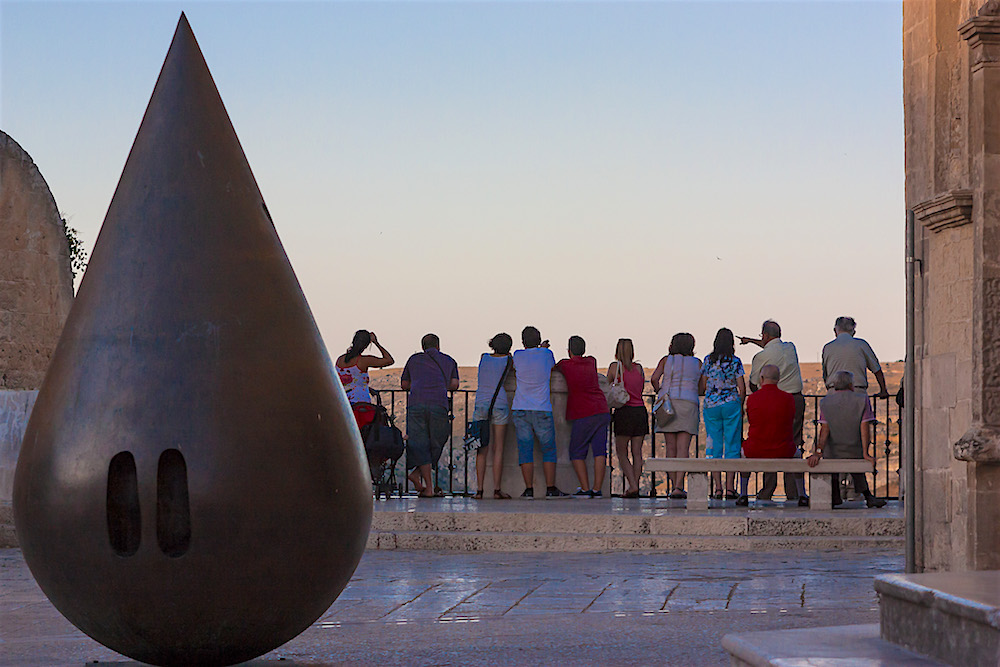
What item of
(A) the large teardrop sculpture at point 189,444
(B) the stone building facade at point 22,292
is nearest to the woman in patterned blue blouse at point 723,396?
(B) the stone building facade at point 22,292

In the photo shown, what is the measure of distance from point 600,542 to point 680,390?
297 cm

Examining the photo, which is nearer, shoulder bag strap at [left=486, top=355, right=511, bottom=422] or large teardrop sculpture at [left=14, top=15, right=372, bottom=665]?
large teardrop sculpture at [left=14, top=15, right=372, bottom=665]

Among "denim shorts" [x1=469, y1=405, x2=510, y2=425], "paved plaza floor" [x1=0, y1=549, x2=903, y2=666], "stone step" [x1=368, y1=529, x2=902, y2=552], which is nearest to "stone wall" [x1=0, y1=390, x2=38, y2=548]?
"paved plaza floor" [x1=0, y1=549, x2=903, y2=666]

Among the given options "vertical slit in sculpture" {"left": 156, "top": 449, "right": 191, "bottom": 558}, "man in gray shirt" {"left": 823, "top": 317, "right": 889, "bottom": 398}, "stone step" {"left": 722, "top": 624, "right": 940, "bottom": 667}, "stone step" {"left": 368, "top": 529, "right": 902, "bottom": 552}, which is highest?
"man in gray shirt" {"left": 823, "top": 317, "right": 889, "bottom": 398}

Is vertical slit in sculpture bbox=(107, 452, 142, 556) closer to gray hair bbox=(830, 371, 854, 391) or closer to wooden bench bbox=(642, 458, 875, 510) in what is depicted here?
wooden bench bbox=(642, 458, 875, 510)

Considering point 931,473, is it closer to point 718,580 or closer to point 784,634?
point 718,580

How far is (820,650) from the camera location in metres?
4.41

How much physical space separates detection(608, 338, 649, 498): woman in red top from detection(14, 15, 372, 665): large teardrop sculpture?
953 cm

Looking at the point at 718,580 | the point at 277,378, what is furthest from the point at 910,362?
the point at 277,378

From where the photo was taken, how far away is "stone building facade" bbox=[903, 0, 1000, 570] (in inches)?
328

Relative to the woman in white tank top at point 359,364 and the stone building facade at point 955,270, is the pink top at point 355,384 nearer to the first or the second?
the woman in white tank top at point 359,364

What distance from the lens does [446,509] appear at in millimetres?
12453

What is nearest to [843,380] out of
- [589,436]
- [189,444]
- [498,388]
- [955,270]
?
[589,436]

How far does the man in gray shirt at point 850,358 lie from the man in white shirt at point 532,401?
2.70m
